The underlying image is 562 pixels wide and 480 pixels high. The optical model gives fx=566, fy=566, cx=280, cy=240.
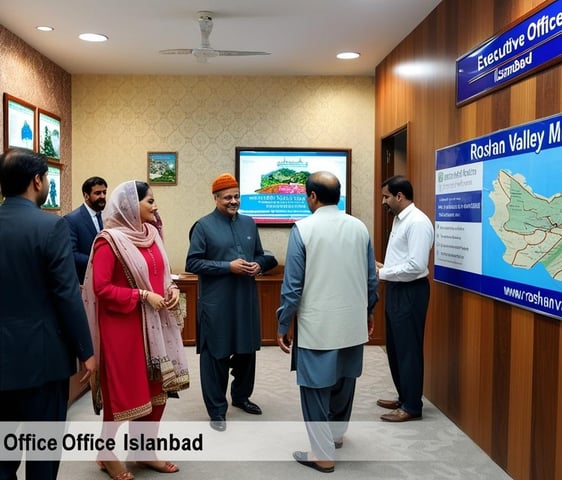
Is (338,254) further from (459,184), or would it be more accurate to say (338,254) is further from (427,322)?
(427,322)

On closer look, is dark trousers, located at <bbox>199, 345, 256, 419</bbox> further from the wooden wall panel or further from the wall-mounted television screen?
the wall-mounted television screen

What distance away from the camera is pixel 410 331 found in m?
3.70

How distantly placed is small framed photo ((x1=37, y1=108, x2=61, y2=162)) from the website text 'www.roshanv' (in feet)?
14.4

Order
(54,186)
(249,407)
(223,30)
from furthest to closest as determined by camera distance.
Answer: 1. (54,186)
2. (223,30)
3. (249,407)

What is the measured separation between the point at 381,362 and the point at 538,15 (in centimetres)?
352

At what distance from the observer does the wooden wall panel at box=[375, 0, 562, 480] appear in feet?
8.54

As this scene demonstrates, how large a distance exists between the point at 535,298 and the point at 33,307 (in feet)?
7.14

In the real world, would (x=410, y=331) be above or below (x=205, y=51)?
below

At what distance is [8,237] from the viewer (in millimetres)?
2131

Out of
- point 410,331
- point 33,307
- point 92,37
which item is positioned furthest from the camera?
point 92,37

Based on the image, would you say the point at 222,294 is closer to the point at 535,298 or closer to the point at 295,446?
the point at 295,446

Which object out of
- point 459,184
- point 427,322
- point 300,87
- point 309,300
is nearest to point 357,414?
point 427,322

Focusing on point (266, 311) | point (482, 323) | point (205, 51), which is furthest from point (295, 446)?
point (205, 51)

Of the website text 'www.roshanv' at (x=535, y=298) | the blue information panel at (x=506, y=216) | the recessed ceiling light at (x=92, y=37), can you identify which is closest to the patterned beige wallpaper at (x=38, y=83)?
the recessed ceiling light at (x=92, y=37)
